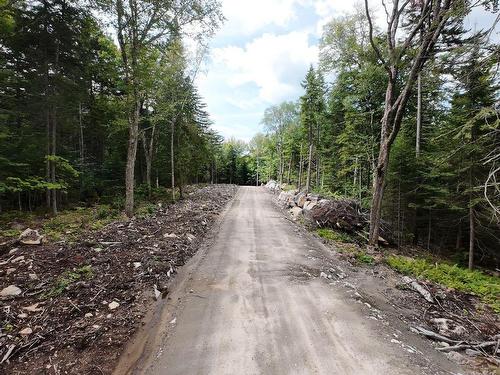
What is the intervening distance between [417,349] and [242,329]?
284 centimetres

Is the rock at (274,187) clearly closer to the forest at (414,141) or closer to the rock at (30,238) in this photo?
the forest at (414,141)

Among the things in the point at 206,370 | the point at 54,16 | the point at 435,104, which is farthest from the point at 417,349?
the point at 435,104

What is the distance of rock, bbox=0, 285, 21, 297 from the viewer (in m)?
5.12

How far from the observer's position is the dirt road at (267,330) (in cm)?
387

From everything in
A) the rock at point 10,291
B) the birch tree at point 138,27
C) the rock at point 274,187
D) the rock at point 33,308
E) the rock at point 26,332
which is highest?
the birch tree at point 138,27

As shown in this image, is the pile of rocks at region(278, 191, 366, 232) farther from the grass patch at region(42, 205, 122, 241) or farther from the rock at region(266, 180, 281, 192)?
the rock at region(266, 180, 281, 192)

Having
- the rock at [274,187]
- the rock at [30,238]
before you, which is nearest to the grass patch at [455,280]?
the rock at [30,238]

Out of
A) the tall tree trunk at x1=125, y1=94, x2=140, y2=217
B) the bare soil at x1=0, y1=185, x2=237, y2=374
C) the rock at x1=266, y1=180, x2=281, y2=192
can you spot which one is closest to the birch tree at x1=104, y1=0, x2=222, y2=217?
the tall tree trunk at x1=125, y1=94, x2=140, y2=217

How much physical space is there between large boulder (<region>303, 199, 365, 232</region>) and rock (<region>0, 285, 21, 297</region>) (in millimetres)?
11338

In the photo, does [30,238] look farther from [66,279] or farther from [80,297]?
[80,297]

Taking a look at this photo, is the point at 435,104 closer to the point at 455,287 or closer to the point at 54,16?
the point at 455,287

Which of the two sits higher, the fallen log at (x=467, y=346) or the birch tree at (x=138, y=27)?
the birch tree at (x=138, y=27)

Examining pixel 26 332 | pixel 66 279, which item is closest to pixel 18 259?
pixel 66 279

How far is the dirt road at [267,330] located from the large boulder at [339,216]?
571 cm
